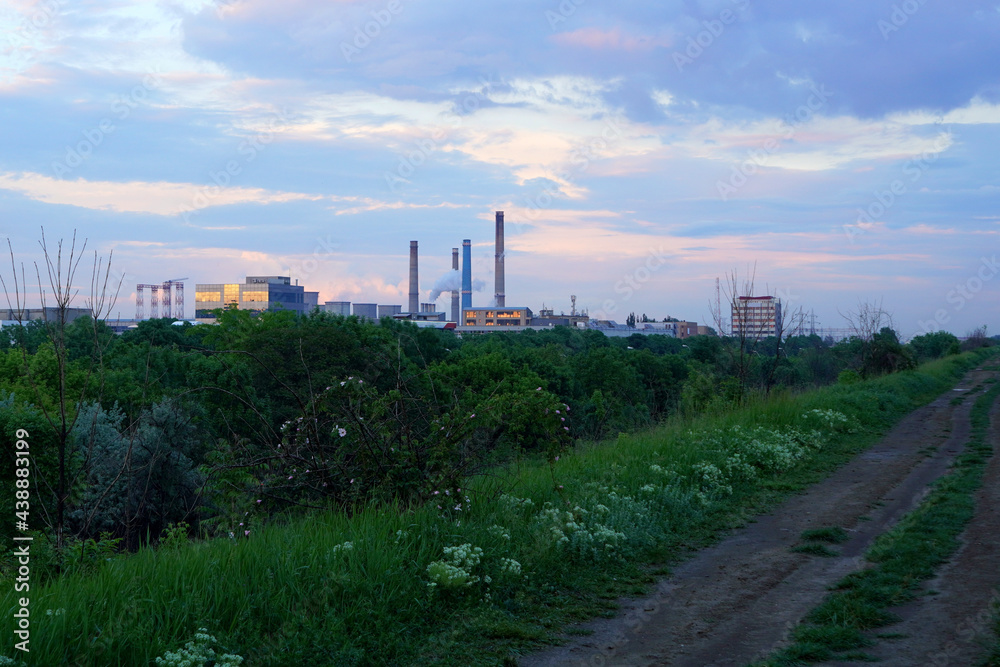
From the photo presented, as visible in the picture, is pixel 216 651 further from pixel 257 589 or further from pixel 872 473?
pixel 872 473

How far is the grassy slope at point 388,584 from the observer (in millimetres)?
3881

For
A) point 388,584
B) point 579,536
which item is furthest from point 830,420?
point 388,584

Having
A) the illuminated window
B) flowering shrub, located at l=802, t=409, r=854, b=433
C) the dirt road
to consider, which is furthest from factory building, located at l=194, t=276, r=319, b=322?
the dirt road

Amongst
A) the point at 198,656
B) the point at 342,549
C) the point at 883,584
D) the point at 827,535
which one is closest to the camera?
the point at 198,656

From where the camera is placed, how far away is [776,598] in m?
5.19

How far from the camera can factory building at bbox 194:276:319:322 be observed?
405 feet

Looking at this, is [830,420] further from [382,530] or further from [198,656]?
[198,656]

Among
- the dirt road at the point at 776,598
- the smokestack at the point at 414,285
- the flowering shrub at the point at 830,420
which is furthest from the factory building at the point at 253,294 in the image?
the dirt road at the point at 776,598

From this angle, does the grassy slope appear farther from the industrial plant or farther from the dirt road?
the industrial plant

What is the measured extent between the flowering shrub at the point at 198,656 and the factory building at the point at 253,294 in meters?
121

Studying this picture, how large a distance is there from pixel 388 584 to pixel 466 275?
126m

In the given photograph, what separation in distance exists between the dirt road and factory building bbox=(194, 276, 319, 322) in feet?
390

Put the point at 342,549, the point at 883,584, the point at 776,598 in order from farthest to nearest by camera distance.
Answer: the point at 883,584, the point at 776,598, the point at 342,549

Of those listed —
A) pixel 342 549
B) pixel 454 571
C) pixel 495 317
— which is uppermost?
pixel 495 317
